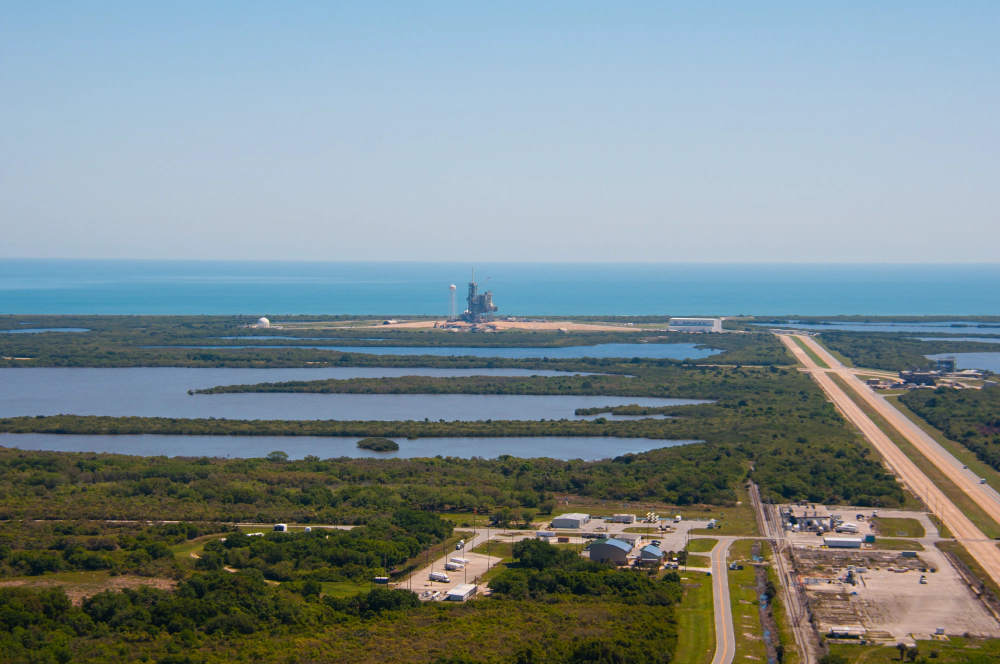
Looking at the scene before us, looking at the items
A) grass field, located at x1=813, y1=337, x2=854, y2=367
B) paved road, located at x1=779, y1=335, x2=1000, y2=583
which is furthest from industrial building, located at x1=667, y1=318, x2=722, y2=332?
paved road, located at x1=779, y1=335, x2=1000, y2=583

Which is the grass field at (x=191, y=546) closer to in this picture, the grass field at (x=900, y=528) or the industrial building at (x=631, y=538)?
the industrial building at (x=631, y=538)

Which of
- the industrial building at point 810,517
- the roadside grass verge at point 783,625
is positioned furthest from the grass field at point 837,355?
the roadside grass verge at point 783,625

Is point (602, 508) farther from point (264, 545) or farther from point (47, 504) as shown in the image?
point (47, 504)

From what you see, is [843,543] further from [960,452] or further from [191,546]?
[191,546]

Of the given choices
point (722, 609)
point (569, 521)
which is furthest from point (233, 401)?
point (722, 609)

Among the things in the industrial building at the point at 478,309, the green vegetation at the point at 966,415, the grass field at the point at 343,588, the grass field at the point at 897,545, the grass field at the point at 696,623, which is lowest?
the grass field at the point at 343,588
